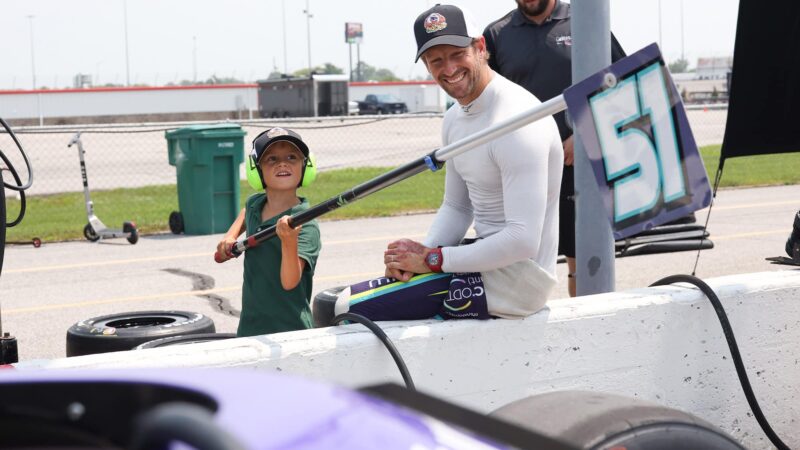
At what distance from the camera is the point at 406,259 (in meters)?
4.37

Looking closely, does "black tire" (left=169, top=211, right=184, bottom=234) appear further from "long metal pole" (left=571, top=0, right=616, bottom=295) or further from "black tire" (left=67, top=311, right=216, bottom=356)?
"long metal pole" (left=571, top=0, right=616, bottom=295)

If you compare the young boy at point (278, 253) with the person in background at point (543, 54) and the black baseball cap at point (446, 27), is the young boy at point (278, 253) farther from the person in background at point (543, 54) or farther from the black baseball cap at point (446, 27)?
the person in background at point (543, 54)

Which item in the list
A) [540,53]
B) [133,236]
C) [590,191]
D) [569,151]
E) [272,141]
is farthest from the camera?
[133,236]

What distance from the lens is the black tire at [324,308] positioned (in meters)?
4.71

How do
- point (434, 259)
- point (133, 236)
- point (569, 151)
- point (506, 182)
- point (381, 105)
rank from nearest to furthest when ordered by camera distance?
1. point (506, 182)
2. point (434, 259)
3. point (569, 151)
4. point (133, 236)
5. point (381, 105)

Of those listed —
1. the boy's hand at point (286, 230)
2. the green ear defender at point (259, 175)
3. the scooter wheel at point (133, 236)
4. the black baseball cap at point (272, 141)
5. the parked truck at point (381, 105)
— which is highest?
the parked truck at point (381, 105)

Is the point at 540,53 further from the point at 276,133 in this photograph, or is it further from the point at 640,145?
the point at 640,145

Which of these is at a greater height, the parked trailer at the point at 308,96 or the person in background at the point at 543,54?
the parked trailer at the point at 308,96

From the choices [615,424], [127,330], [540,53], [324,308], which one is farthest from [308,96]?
[615,424]

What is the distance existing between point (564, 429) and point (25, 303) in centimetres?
711

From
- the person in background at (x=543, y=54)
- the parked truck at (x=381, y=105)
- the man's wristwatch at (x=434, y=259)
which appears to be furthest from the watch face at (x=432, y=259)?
the parked truck at (x=381, y=105)

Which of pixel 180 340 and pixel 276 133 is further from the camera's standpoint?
pixel 180 340

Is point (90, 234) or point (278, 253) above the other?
point (278, 253)

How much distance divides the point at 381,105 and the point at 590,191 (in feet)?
218
